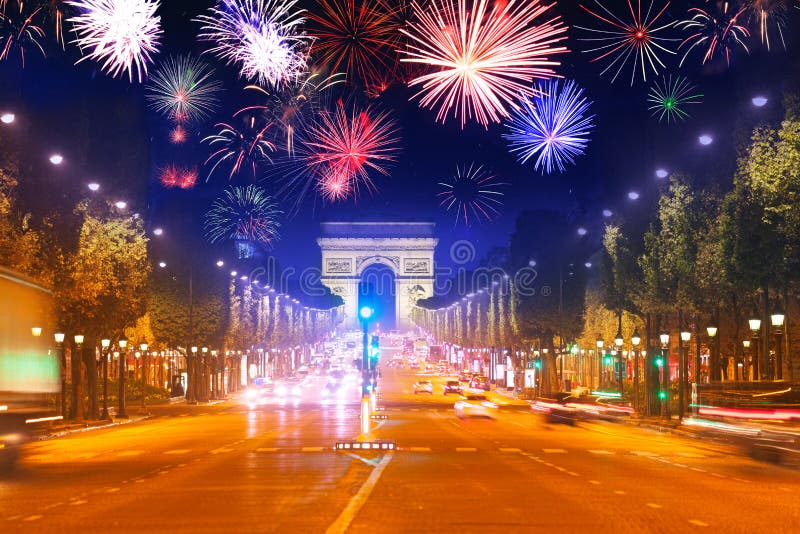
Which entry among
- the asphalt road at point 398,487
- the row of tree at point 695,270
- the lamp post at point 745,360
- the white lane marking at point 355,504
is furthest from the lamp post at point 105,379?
the lamp post at point 745,360

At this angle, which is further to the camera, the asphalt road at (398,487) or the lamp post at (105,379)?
the lamp post at (105,379)

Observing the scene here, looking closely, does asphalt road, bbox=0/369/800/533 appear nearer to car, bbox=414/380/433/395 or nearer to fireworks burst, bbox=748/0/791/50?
fireworks burst, bbox=748/0/791/50

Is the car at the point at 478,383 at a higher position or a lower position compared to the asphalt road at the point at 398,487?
lower

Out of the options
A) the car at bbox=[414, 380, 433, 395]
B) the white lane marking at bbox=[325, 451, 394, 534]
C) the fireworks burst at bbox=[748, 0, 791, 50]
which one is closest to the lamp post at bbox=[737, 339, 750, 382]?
the car at bbox=[414, 380, 433, 395]

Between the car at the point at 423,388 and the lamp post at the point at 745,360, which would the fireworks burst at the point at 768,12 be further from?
the car at the point at 423,388

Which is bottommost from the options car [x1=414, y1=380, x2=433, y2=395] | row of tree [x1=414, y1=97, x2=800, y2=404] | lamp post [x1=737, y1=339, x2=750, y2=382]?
car [x1=414, y1=380, x2=433, y2=395]

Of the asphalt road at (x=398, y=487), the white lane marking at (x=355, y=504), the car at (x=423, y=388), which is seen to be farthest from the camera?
the car at (x=423, y=388)
